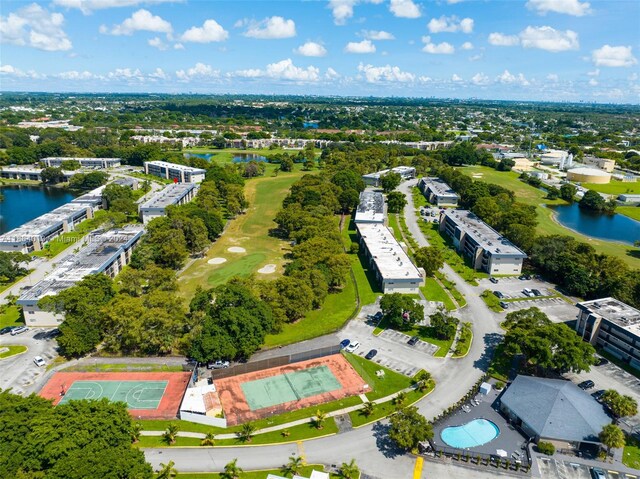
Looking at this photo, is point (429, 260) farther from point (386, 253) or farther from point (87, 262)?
point (87, 262)

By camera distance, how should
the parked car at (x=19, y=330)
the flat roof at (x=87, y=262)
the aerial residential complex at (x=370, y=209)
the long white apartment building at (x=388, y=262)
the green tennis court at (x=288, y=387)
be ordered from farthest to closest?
the aerial residential complex at (x=370, y=209) → the long white apartment building at (x=388, y=262) → the flat roof at (x=87, y=262) → the parked car at (x=19, y=330) → the green tennis court at (x=288, y=387)

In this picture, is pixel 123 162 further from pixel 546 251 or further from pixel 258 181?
pixel 546 251

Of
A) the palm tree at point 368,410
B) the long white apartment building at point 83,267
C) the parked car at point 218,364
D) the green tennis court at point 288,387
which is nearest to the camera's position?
the palm tree at point 368,410

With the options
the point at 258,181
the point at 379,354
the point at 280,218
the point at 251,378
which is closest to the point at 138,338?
the point at 251,378

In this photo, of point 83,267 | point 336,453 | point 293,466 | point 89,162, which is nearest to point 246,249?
point 83,267

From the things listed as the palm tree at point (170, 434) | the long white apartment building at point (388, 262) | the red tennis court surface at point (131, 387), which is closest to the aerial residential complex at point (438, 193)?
the long white apartment building at point (388, 262)

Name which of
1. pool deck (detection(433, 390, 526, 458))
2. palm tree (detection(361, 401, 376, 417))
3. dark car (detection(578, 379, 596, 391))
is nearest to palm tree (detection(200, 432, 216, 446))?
palm tree (detection(361, 401, 376, 417))

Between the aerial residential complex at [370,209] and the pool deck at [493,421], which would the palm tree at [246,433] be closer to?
the pool deck at [493,421]
